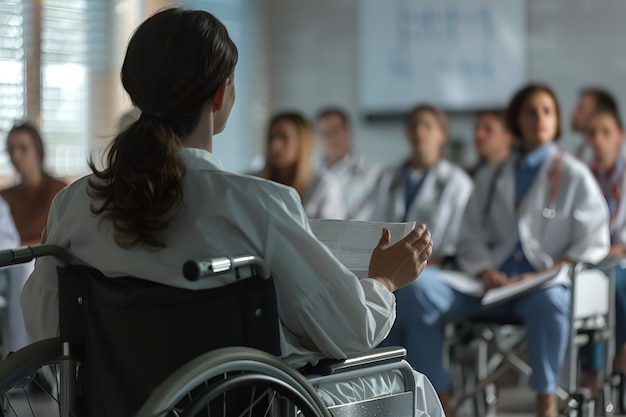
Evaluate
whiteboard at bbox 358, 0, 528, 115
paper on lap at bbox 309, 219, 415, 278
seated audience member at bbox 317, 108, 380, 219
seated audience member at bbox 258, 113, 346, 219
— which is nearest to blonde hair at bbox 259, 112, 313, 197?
seated audience member at bbox 258, 113, 346, 219

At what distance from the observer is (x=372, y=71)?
24.4 ft

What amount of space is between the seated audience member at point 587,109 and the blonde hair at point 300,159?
4.61ft

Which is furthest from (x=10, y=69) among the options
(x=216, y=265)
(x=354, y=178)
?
(x=216, y=265)

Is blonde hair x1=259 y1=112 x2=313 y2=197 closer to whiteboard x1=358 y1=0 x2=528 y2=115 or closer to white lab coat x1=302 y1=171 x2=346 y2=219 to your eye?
white lab coat x1=302 y1=171 x2=346 y2=219

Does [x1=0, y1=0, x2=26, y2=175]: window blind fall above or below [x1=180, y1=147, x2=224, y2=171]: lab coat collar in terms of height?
above

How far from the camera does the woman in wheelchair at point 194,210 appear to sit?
5.20ft

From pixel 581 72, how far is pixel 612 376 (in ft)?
10.5

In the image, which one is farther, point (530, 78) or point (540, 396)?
point (530, 78)

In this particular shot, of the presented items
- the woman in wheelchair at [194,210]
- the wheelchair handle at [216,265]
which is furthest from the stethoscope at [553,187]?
the wheelchair handle at [216,265]

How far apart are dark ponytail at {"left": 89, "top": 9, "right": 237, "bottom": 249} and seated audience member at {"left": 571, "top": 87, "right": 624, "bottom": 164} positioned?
3.52 meters

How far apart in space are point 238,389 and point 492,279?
2465 mm

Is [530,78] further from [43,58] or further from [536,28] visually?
[43,58]

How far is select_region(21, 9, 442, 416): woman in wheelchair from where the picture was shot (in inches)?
62.4

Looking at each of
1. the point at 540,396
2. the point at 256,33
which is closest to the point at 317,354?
the point at 540,396
